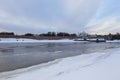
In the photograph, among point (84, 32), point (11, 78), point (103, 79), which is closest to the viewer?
point (103, 79)

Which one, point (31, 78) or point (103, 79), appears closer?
point (103, 79)

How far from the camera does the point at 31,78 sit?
6898mm

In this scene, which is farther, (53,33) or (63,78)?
(53,33)

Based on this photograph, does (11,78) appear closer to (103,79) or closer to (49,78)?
(49,78)

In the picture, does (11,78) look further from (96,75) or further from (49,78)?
(96,75)

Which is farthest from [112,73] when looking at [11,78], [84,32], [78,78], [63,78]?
[84,32]

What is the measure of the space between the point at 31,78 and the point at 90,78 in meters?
2.25

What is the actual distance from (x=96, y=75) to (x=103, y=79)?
0.56m

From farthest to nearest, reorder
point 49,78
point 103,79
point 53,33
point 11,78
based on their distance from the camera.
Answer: point 53,33, point 11,78, point 49,78, point 103,79

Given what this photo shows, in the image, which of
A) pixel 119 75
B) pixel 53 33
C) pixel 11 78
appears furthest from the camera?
pixel 53 33

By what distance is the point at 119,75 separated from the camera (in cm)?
617

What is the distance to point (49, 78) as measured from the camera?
21.8 ft

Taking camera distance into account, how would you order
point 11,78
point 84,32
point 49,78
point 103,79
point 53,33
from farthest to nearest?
point 84,32
point 53,33
point 11,78
point 49,78
point 103,79

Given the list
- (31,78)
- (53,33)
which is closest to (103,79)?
(31,78)
